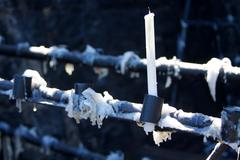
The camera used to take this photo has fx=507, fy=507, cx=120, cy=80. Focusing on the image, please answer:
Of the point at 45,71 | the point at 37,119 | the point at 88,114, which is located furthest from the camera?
the point at 37,119

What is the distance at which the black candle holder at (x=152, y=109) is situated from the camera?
95 cm

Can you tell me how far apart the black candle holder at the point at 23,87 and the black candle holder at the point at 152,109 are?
1.40ft

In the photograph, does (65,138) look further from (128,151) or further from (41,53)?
(41,53)

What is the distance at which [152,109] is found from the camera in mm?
957

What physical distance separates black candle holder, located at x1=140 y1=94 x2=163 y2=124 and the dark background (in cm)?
189

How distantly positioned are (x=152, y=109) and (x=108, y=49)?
6.75 ft

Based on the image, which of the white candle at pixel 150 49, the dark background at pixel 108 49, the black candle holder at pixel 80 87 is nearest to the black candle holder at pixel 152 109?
the white candle at pixel 150 49

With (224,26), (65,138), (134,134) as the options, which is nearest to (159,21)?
(224,26)

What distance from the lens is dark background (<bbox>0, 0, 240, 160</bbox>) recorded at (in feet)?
9.42

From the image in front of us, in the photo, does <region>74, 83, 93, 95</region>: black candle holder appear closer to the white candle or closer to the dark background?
the white candle

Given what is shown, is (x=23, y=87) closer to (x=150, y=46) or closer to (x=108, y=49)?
(x=150, y=46)

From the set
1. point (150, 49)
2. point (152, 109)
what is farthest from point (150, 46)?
point (152, 109)

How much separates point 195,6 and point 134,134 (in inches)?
37.0

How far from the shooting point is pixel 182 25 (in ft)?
10.2
